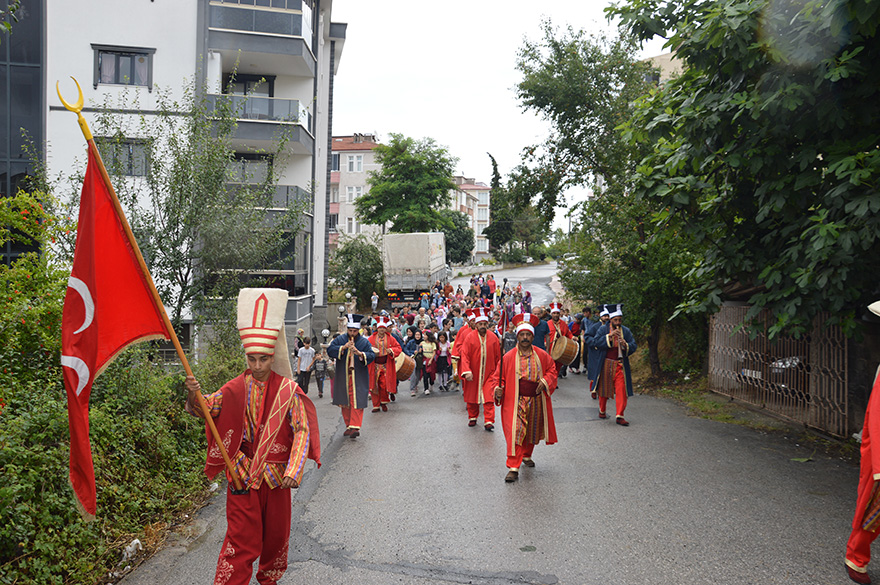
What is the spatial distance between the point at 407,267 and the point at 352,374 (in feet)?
83.8

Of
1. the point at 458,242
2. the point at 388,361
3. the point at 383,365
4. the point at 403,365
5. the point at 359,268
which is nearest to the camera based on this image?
the point at 383,365

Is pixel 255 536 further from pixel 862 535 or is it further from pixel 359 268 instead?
pixel 359 268

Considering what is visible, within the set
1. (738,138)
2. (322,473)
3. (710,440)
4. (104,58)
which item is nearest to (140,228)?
(322,473)

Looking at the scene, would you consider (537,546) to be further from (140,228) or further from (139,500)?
(140,228)

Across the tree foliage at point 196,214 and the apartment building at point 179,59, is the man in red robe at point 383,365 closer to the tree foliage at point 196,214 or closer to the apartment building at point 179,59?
the tree foliage at point 196,214

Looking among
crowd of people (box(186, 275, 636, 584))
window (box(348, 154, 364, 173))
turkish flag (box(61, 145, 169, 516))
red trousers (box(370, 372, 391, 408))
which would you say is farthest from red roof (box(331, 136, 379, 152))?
turkish flag (box(61, 145, 169, 516))

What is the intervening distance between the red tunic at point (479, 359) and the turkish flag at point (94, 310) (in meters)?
7.65

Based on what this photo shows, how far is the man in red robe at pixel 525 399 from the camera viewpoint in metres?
8.30

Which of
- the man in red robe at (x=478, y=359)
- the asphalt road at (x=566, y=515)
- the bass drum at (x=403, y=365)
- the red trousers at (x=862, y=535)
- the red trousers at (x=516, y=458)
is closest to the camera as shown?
the red trousers at (x=862, y=535)

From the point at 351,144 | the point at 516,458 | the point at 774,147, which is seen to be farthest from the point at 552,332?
the point at 351,144

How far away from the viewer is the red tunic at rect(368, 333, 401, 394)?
44.4 ft

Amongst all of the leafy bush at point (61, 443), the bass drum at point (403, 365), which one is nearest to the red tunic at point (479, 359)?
the bass drum at point (403, 365)

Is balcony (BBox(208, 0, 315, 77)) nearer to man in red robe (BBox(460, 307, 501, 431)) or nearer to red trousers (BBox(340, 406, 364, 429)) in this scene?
man in red robe (BBox(460, 307, 501, 431))

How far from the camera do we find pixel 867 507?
5.09 meters
